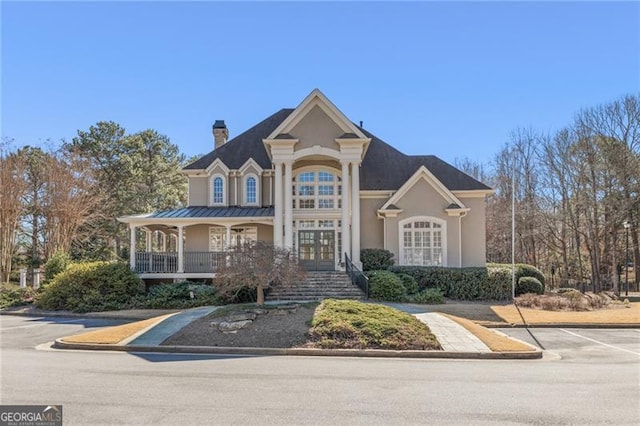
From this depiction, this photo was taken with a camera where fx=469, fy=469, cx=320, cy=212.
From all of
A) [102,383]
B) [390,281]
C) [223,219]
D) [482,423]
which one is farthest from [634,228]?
[102,383]

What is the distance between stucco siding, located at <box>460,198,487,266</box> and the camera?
2608 centimetres

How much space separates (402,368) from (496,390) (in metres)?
2.27

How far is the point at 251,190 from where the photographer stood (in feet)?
90.7

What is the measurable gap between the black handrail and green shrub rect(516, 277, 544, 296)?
8062 millimetres

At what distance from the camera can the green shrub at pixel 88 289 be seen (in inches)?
828

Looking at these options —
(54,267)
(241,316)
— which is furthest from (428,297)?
(54,267)

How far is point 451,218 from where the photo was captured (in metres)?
25.1

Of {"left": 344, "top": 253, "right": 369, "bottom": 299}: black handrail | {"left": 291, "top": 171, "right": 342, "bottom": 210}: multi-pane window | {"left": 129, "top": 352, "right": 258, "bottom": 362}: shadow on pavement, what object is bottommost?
{"left": 129, "top": 352, "right": 258, "bottom": 362}: shadow on pavement

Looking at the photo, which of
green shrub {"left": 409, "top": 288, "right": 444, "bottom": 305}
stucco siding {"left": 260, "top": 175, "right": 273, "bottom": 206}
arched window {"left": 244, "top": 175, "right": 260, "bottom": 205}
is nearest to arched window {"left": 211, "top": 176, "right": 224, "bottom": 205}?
arched window {"left": 244, "top": 175, "right": 260, "bottom": 205}

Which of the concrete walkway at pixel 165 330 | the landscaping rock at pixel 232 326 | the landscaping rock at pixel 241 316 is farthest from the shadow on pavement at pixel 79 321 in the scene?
the landscaping rock at pixel 232 326

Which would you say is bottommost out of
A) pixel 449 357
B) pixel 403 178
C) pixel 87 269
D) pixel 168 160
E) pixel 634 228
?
pixel 449 357

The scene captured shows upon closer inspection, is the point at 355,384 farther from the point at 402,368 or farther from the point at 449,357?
the point at 449,357

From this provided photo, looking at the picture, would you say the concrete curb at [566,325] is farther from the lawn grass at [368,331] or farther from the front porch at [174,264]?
the front porch at [174,264]

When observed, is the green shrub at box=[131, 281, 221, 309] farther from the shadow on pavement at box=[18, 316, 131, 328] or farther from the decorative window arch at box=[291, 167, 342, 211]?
the decorative window arch at box=[291, 167, 342, 211]
